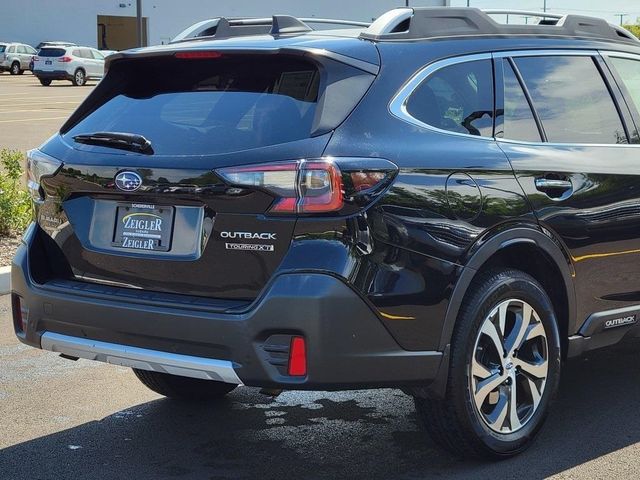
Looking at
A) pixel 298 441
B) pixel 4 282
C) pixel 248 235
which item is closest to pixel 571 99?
pixel 248 235

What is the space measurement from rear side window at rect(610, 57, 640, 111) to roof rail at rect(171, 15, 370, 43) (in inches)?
48.9

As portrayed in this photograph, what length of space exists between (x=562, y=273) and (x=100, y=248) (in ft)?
6.32

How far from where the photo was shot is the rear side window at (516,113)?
4.52 metres

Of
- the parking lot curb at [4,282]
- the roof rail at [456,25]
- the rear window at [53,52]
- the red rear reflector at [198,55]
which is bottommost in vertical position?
the rear window at [53,52]

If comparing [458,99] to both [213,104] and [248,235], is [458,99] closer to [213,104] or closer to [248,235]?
[213,104]

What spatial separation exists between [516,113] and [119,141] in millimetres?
1672

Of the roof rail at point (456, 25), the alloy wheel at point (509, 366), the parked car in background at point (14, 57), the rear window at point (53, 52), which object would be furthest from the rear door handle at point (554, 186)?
the parked car in background at point (14, 57)

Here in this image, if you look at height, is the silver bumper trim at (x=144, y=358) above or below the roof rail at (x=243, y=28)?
below

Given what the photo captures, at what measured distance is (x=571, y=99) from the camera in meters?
4.86

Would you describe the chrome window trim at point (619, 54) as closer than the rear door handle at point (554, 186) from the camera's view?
No

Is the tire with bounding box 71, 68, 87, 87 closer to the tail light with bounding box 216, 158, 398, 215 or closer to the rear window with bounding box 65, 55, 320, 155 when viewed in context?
the rear window with bounding box 65, 55, 320, 155

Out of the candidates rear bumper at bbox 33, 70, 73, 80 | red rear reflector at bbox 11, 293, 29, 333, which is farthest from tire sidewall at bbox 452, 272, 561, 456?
rear bumper at bbox 33, 70, 73, 80

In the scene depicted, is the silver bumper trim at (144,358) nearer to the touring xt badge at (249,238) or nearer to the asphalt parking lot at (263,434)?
the touring xt badge at (249,238)

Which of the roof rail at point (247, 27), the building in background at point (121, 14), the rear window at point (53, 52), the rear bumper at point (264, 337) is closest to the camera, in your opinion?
the rear bumper at point (264, 337)
